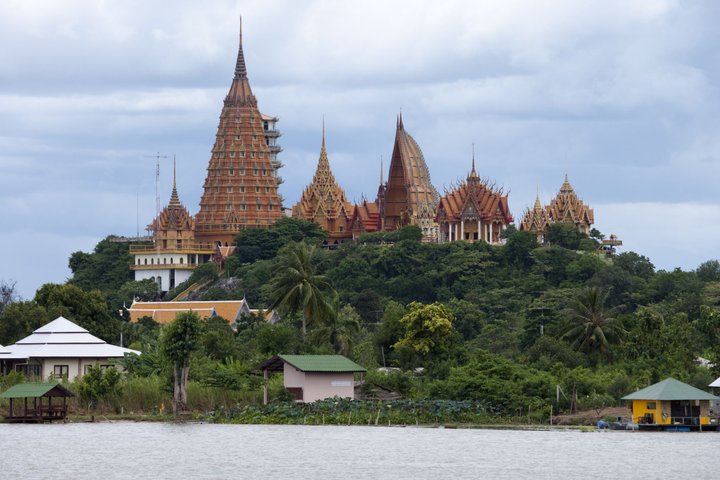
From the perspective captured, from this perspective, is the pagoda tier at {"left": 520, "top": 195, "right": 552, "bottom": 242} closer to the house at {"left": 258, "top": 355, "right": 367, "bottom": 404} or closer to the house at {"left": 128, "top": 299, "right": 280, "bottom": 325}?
the house at {"left": 128, "top": 299, "right": 280, "bottom": 325}

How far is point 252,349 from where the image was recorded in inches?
3378

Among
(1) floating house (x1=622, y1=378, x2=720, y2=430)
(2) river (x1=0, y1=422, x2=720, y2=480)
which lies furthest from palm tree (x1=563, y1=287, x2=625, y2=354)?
(2) river (x1=0, y1=422, x2=720, y2=480)

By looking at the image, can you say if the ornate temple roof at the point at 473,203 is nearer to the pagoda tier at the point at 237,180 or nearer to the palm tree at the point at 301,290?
the pagoda tier at the point at 237,180

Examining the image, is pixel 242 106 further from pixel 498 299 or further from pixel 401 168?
pixel 498 299

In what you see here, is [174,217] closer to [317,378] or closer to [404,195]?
[404,195]

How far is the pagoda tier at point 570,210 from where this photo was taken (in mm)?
134250

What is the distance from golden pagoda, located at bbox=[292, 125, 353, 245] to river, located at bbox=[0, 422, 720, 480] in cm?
7449

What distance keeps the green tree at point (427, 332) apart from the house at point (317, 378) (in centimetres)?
927

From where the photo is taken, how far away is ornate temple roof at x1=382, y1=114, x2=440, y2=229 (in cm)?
14038

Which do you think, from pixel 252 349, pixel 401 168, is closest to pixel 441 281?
pixel 401 168

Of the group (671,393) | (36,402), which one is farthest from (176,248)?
(671,393)

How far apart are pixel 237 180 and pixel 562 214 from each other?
84.1ft

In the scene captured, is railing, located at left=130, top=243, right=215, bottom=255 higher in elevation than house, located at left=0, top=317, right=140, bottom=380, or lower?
higher

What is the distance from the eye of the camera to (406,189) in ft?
461
